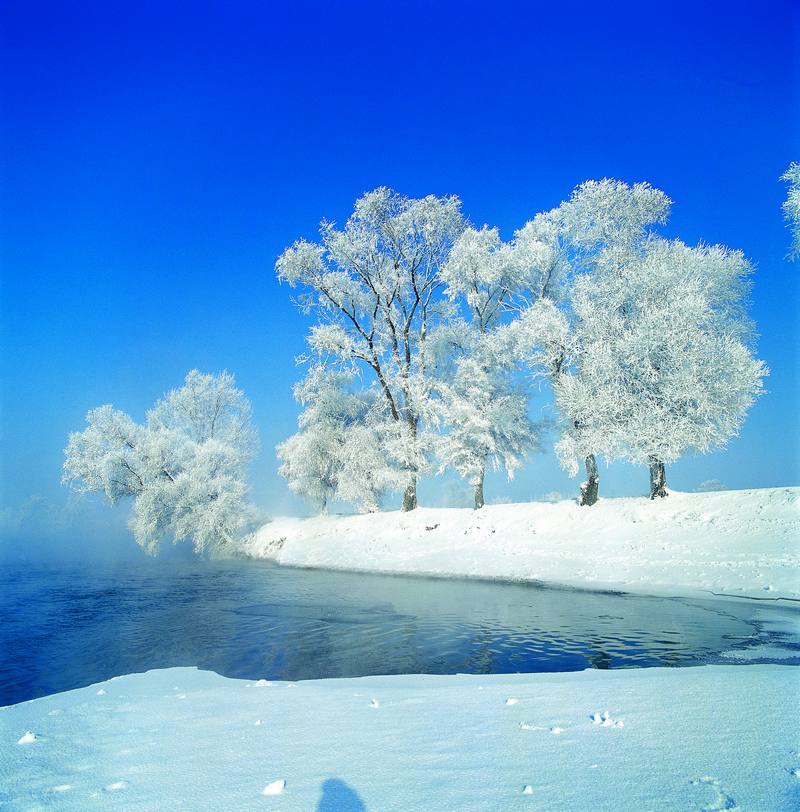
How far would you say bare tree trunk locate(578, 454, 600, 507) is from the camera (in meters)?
26.5

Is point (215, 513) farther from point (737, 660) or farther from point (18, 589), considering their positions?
point (737, 660)

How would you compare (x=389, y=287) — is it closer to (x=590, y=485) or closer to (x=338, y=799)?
(x=590, y=485)

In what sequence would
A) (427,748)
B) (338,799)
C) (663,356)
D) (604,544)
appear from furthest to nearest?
(663,356) → (604,544) → (427,748) → (338,799)

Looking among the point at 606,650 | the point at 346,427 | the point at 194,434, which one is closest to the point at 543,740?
the point at 606,650

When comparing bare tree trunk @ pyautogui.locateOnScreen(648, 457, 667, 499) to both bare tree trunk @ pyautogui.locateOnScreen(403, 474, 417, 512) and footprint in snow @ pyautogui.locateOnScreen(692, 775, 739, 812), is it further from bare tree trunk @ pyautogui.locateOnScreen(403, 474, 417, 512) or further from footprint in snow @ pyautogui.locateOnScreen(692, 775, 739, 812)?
footprint in snow @ pyautogui.locateOnScreen(692, 775, 739, 812)

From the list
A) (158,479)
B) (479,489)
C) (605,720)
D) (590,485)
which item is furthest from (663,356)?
(158,479)

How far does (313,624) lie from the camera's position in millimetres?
14797

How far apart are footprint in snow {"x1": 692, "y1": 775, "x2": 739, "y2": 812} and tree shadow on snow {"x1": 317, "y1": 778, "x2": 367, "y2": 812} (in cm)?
231

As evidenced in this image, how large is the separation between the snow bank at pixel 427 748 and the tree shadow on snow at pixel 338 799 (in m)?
0.02

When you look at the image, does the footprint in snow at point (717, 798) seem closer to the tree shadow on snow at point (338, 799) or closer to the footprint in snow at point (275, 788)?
the tree shadow on snow at point (338, 799)

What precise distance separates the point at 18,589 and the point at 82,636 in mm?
12898

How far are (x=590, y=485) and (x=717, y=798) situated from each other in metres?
24.5

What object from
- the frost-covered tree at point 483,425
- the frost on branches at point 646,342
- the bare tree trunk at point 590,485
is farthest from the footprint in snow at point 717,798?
the frost-covered tree at point 483,425

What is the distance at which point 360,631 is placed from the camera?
44.9 ft
